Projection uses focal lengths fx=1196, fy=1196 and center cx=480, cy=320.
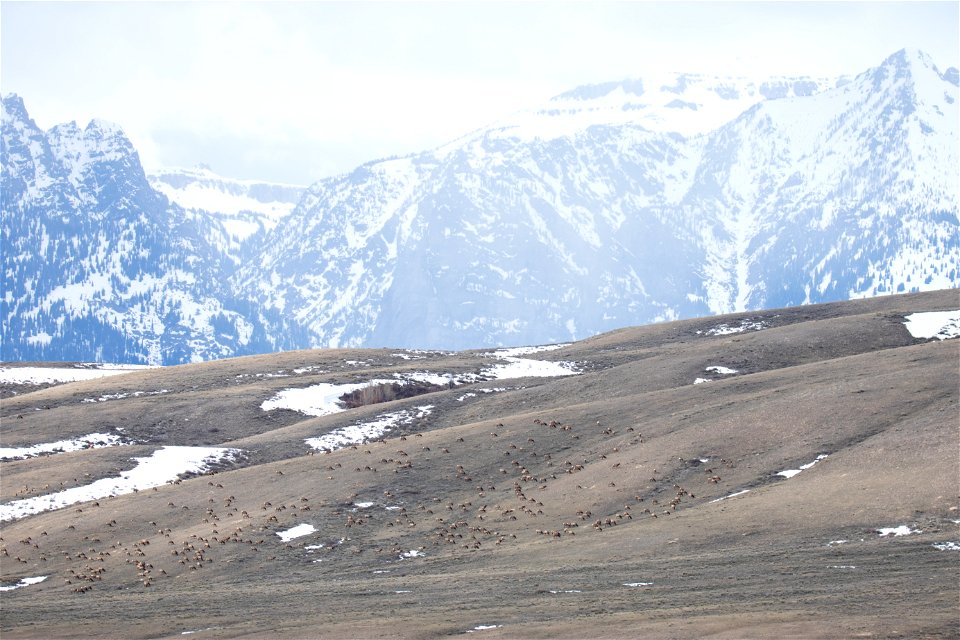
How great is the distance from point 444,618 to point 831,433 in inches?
1296

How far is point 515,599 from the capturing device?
42.4 m

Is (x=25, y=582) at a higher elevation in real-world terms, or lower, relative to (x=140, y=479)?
lower

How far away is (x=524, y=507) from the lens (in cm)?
6266

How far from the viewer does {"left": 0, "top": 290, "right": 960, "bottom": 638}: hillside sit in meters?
40.7

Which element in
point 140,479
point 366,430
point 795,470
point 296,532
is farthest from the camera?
point 366,430

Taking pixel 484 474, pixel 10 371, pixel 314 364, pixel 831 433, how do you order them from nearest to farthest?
pixel 831 433 < pixel 484 474 < pixel 314 364 < pixel 10 371

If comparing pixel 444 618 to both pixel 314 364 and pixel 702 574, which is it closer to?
pixel 702 574

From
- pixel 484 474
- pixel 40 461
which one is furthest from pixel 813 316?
pixel 40 461

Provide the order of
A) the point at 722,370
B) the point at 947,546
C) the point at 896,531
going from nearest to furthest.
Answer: the point at 947,546 < the point at 896,531 < the point at 722,370

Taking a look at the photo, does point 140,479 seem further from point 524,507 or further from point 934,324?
point 934,324

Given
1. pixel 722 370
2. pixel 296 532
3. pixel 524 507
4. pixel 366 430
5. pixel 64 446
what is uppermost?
pixel 64 446

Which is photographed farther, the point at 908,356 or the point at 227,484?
the point at 908,356

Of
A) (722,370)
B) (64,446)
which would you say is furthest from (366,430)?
(722,370)

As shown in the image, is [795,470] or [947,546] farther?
[795,470]
